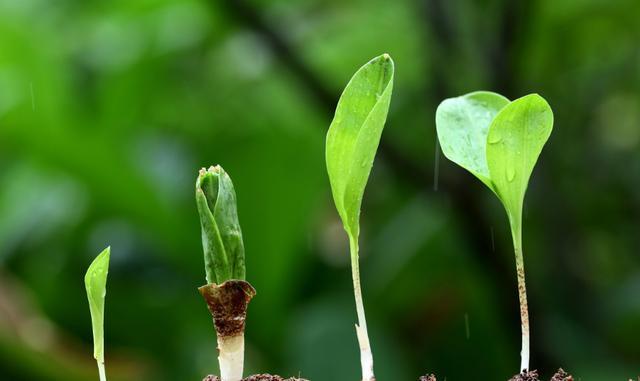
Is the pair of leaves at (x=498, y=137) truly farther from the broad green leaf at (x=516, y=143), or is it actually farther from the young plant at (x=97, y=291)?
the young plant at (x=97, y=291)

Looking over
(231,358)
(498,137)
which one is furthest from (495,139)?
(231,358)

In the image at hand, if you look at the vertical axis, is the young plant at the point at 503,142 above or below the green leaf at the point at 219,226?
above

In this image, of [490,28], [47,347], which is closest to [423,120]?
[490,28]

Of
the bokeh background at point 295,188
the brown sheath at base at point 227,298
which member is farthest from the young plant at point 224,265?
the bokeh background at point 295,188

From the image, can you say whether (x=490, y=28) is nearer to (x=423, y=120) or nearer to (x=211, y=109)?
(x=423, y=120)

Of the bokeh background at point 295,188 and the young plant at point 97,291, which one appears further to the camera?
the bokeh background at point 295,188

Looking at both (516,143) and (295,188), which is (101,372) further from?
(295,188)
